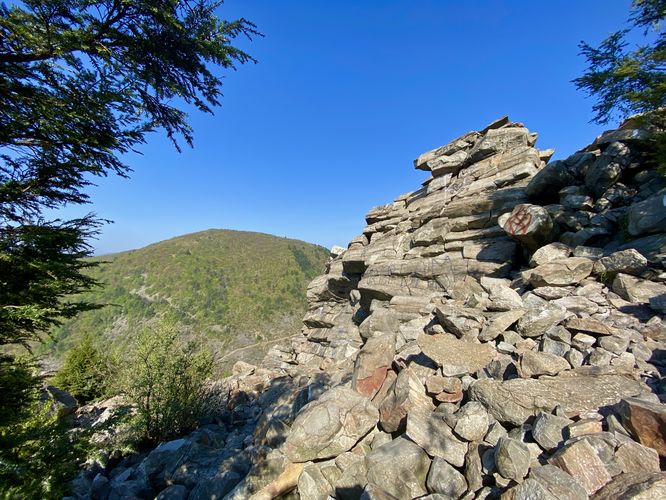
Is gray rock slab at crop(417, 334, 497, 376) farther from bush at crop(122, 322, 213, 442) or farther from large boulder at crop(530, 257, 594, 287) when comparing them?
bush at crop(122, 322, 213, 442)

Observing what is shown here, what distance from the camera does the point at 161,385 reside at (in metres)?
10.5

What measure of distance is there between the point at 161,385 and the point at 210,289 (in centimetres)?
11437

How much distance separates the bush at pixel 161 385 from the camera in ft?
34.0

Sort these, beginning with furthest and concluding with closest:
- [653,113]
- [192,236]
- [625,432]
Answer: [192,236]
[653,113]
[625,432]

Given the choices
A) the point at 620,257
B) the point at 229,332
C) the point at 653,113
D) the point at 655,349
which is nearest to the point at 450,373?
the point at 655,349

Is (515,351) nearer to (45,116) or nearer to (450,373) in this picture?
(450,373)

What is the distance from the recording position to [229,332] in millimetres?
100688

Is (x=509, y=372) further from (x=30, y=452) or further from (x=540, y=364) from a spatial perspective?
(x=30, y=452)

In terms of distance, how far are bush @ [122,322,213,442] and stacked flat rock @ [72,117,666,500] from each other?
213 cm

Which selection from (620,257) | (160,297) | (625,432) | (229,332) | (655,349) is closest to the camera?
(625,432)

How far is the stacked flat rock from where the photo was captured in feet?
12.4

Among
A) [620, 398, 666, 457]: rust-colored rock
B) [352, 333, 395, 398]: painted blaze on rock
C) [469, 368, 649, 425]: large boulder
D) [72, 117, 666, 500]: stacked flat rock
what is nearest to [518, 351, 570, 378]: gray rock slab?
[72, 117, 666, 500]: stacked flat rock

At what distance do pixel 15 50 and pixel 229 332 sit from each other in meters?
106

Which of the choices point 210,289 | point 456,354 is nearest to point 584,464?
point 456,354
